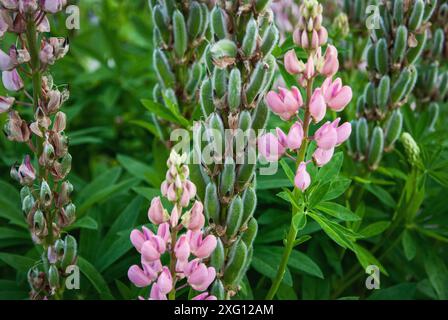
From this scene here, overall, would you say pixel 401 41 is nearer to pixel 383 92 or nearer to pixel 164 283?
pixel 383 92

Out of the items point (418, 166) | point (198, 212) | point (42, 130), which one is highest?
point (42, 130)

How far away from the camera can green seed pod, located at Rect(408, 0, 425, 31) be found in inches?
64.7

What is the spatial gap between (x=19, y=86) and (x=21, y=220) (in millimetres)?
560

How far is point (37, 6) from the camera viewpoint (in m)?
1.23

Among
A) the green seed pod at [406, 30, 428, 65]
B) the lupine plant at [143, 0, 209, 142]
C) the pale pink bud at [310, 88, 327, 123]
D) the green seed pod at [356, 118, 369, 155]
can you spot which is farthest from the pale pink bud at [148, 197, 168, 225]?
the green seed pod at [406, 30, 428, 65]

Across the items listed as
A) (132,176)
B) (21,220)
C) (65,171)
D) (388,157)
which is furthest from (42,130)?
(388,157)

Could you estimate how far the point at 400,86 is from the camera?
5.59ft

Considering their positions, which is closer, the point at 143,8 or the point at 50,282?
the point at 50,282

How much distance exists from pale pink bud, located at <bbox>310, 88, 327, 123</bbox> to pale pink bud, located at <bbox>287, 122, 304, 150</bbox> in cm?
4

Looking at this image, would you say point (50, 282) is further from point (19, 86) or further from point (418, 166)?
point (418, 166)

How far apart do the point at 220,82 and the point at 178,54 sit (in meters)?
0.53

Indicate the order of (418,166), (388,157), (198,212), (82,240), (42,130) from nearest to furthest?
(198,212)
(42,130)
(418,166)
(82,240)
(388,157)

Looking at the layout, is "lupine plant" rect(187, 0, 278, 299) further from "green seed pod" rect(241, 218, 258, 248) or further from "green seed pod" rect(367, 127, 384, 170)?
"green seed pod" rect(367, 127, 384, 170)

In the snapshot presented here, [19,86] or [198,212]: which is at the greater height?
[19,86]
